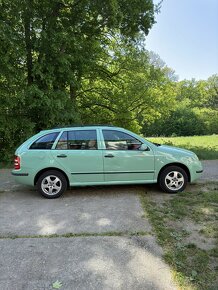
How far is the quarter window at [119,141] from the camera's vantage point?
21.1 feet

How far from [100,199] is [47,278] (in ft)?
9.74

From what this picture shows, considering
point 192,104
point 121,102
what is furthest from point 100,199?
point 192,104

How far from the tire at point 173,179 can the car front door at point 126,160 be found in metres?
0.28

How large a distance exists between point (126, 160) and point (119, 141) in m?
0.48

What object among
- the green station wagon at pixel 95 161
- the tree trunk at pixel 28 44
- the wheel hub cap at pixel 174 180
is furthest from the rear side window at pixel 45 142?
the tree trunk at pixel 28 44

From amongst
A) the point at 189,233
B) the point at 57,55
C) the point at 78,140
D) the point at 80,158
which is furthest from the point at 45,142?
the point at 57,55

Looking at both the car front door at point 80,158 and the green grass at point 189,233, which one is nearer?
the green grass at point 189,233

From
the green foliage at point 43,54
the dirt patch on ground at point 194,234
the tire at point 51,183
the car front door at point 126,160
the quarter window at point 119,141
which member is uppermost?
the green foliage at point 43,54

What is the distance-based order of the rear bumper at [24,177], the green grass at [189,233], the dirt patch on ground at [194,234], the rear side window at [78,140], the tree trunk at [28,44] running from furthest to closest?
the tree trunk at [28,44]
the rear side window at [78,140]
the rear bumper at [24,177]
the dirt patch on ground at [194,234]
the green grass at [189,233]

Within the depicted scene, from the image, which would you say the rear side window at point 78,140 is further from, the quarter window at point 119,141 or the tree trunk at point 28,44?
the tree trunk at point 28,44

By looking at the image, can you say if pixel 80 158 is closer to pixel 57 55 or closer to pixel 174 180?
pixel 174 180

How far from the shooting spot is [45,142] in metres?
6.43

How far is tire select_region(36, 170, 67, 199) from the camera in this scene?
249 inches

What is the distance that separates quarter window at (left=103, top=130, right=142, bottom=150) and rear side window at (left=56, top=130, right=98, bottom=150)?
0.28m
